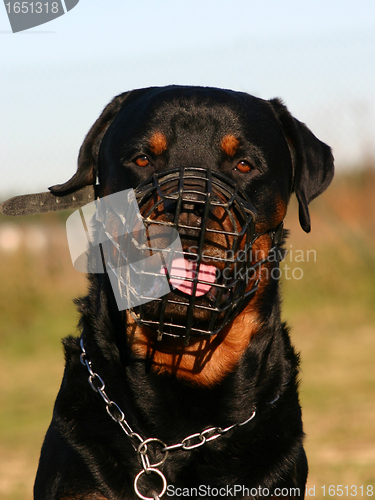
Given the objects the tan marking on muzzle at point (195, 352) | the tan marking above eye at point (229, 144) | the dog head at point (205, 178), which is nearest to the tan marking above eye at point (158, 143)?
the dog head at point (205, 178)

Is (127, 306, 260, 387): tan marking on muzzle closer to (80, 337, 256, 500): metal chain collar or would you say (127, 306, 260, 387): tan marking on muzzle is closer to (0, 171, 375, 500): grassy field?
(80, 337, 256, 500): metal chain collar

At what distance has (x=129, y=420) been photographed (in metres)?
2.26

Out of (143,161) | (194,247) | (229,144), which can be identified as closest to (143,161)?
(143,161)

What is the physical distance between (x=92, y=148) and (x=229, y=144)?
0.68 meters

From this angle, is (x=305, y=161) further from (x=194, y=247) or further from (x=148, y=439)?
(x=148, y=439)

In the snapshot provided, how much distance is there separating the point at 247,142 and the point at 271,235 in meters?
0.41

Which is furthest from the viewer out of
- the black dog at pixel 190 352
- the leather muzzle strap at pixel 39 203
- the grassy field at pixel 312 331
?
the grassy field at pixel 312 331

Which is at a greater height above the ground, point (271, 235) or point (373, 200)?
point (271, 235)

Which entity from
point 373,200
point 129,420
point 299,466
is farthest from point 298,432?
point 373,200

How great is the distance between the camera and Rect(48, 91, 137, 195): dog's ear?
2602 millimetres

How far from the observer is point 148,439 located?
2.20 metres

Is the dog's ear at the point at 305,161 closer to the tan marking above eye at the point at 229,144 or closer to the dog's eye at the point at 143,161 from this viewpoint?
the tan marking above eye at the point at 229,144

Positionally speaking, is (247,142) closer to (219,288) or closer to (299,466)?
(219,288)

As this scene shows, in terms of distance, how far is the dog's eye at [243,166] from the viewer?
2.36m
